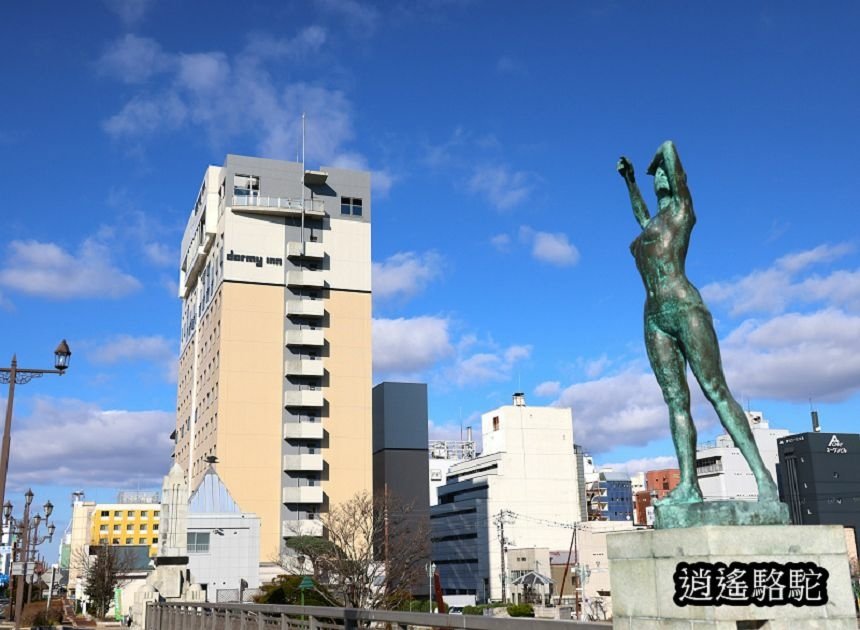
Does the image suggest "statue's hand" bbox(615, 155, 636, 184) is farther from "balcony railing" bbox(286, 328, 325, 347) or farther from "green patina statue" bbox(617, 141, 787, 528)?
"balcony railing" bbox(286, 328, 325, 347)

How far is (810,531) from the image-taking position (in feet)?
24.1

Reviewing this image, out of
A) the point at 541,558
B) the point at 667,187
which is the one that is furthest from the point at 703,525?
the point at 541,558

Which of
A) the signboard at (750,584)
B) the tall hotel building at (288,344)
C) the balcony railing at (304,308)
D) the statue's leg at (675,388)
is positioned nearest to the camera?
the signboard at (750,584)

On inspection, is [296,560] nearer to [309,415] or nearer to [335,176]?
[309,415]

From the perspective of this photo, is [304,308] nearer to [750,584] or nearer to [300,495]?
[300,495]

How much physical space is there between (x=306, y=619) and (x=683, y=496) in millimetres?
9479

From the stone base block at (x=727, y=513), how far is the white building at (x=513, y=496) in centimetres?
11693

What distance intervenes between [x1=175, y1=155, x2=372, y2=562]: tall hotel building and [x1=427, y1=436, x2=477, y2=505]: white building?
79.6 metres

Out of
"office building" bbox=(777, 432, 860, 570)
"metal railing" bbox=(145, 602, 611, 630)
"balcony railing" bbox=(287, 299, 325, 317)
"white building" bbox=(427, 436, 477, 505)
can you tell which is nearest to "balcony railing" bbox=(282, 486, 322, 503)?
"balcony railing" bbox=(287, 299, 325, 317)

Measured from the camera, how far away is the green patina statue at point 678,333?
8.00 metres

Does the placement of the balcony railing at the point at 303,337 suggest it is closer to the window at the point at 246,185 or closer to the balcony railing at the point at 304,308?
the balcony railing at the point at 304,308

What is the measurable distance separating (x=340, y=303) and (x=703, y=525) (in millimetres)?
67655

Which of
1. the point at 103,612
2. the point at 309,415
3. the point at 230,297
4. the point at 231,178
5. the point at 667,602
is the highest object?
the point at 231,178

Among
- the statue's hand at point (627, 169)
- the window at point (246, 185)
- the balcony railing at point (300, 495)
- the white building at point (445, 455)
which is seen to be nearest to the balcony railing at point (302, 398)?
the balcony railing at point (300, 495)
